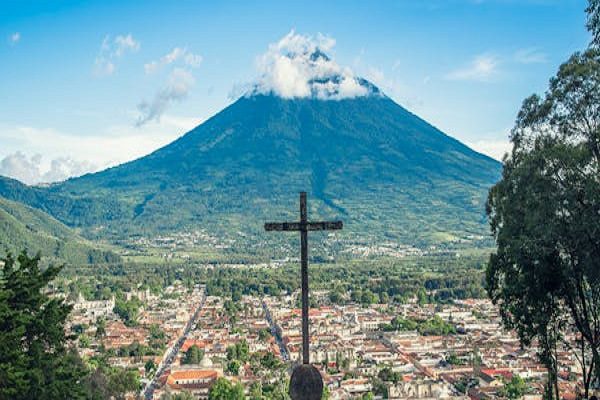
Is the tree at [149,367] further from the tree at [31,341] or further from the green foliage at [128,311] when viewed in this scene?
the tree at [31,341]

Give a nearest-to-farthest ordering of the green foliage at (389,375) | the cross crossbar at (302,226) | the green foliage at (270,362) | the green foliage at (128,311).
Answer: the cross crossbar at (302,226) → the green foliage at (389,375) → the green foliage at (270,362) → the green foliage at (128,311)

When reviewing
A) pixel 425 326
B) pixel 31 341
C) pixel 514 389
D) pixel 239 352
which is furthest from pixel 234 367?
pixel 31 341

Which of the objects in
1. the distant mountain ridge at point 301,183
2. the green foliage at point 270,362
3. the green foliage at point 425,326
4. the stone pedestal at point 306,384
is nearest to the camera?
the stone pedestal at point 306,384

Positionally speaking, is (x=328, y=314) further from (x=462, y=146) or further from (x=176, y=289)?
(x=462, y=146)

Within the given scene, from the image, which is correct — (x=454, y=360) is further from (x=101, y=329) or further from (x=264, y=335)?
(x=101, y=329)

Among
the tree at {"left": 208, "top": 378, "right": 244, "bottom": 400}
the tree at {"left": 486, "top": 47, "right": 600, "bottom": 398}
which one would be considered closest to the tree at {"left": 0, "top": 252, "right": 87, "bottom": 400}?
the tree at {"left": 486, "top": 47, "right": 600, "bottom": 398}

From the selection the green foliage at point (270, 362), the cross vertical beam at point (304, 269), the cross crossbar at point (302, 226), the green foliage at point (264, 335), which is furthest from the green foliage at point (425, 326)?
the cross crossbar at point (302, 226)

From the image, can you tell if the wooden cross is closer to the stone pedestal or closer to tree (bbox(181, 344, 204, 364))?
the stone pedestal

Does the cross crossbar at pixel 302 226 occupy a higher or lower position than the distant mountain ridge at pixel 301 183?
lower
